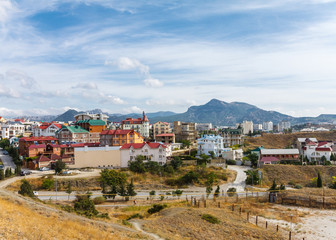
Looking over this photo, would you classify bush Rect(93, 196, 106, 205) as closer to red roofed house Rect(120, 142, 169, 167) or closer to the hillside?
red roofed house Rect(120, 142, 169, 167)

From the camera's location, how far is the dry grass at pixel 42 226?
565 inches

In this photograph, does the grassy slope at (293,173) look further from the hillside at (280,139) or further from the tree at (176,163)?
the hillside at (280,139)

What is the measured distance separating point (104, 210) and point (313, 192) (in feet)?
94.8

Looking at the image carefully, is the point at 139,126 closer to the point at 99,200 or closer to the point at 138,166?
the point at 138,166

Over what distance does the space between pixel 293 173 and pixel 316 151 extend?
46.8 ft

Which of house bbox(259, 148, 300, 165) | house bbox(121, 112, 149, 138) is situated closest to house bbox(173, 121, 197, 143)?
house bbox(121, 112, 149, 138)

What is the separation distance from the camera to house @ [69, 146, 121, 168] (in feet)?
183

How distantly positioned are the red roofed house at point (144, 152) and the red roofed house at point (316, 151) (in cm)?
3622

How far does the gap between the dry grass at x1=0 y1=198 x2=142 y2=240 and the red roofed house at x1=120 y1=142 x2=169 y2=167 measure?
120ft

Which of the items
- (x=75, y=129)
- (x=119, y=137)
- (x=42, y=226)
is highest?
(x=75, y=129)

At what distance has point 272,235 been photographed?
79.1ft

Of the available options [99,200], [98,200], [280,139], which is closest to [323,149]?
[280,139]

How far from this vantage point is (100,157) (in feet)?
185

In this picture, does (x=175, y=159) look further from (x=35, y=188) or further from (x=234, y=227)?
(x=234, y=227)
